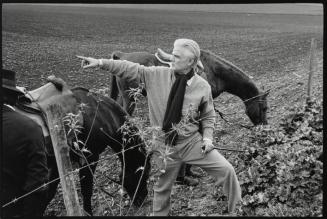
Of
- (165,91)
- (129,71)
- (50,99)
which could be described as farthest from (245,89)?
(50,99)

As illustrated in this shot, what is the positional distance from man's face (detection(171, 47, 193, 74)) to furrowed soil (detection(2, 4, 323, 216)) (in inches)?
65.4

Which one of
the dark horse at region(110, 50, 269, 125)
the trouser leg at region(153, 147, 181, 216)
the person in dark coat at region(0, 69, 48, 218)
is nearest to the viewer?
the person in dark coat at region(0, 69, 48, 218)

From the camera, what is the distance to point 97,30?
12711 mm

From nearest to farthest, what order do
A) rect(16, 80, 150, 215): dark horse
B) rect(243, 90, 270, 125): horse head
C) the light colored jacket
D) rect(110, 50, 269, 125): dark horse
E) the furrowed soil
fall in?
1. the light colored jacket
2. rect(16, 80, 150, 215): dark horse
3. the furrowed soil
4. rect(110, 50, 269, 125): dark horse
5. rect(243, 90, 270, 125): horse head

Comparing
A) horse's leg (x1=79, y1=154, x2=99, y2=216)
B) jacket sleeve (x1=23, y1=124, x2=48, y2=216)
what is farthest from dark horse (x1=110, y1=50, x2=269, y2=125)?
jacket sleeve (x1=23, y1=124, x2=48, y2=216)

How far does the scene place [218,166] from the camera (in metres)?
3.05

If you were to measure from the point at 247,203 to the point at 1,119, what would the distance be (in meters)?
2.23

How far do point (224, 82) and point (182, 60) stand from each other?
2799 millimetres

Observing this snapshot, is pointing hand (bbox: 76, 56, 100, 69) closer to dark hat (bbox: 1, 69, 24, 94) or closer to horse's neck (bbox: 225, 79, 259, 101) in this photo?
dark hat (bbox: 1, 69, 24, 94)

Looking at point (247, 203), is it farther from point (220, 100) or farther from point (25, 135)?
point (220, 100)

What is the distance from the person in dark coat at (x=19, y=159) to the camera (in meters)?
2.69

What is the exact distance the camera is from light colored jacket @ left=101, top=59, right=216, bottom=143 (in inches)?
117

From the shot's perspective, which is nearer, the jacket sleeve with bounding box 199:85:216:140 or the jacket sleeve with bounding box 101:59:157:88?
the jacket sleeve with bounding box 101:59:157:88

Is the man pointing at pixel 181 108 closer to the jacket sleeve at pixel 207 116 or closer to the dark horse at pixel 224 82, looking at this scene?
the jacket sleeve at pixel 207 116
